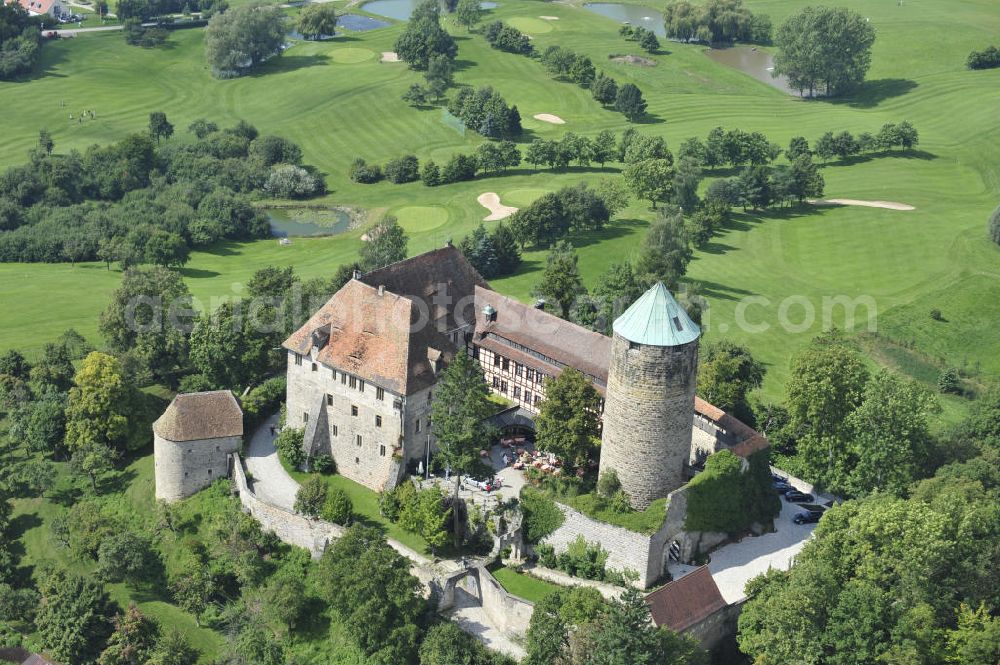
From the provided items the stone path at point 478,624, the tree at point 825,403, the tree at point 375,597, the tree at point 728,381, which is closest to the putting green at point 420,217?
the tree at point 728,381

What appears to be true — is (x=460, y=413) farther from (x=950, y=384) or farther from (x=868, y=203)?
(x=868, y=203)

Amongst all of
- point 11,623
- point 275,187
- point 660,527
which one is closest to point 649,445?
point 660,527

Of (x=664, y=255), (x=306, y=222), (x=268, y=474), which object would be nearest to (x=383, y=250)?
(x=664, y=255)

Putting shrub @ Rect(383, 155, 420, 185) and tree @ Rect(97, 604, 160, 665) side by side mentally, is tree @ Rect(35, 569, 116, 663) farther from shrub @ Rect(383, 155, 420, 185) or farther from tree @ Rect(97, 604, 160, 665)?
shrub @ Rect(383, 155, 420, 185)

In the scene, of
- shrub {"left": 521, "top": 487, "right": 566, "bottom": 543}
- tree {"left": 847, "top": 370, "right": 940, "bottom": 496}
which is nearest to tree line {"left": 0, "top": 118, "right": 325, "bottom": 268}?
shrub {"left": 521, "top": 487, "right": 566, "bottom": 543}

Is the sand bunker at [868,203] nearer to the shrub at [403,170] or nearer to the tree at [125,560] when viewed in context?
the shrub at [403,170]

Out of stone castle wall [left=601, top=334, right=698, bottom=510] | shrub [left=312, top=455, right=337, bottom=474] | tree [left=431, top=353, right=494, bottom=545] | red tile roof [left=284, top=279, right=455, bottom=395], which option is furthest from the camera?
shrub [left=312, top=455, right=337, bottom=474]

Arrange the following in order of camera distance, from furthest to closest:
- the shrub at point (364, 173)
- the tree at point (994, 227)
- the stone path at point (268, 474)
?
the shrub at point (364, 173), the tree at point (994, 227), the stone path at point (268, 474)
